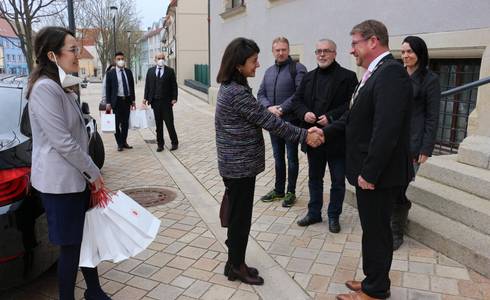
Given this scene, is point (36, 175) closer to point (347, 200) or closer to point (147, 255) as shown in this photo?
point (147, 255)

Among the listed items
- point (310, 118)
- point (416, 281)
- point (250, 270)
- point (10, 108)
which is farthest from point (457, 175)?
point (10, 108)

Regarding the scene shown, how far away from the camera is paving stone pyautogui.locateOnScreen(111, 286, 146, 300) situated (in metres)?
3.25

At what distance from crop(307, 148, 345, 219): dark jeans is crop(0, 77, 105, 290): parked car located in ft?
8.10

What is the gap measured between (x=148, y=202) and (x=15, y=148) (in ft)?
8.59

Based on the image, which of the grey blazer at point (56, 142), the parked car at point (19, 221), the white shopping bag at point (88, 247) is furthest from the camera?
the white shopping bag at point (88, 247)

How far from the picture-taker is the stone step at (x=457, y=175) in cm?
413

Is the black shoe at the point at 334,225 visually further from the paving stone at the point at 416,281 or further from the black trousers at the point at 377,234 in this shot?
the black trousers at the point at 377,234

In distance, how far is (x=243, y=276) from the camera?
135 inches

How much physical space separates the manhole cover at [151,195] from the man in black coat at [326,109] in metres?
1.88

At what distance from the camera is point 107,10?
129 ft

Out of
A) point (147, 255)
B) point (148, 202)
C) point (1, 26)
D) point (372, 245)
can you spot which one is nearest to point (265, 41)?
point (148, 202)

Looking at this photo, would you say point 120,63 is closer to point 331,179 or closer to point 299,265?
point 331,179

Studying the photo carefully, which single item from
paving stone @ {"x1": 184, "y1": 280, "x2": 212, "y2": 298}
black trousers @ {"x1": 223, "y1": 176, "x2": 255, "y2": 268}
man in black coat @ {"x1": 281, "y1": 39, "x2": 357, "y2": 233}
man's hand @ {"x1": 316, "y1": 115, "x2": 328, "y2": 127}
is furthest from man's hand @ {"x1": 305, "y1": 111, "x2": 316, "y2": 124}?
paving stone @ {"x1": 184, "y1": 280, "x2": 212, "y2": 298}

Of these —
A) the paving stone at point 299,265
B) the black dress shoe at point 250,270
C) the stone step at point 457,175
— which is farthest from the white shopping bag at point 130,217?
the stone step at point 457,175
